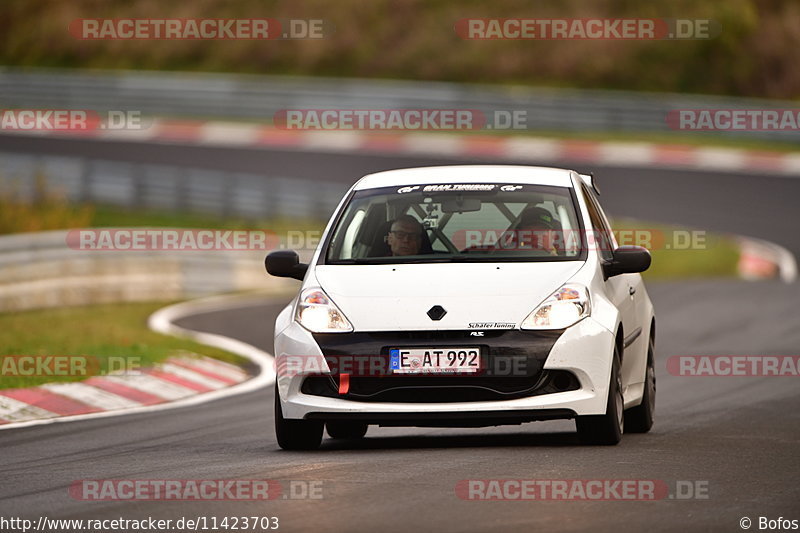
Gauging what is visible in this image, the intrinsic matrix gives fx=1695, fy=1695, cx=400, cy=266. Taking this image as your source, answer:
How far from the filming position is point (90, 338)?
1639cm

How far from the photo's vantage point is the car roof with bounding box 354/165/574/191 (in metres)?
10.2

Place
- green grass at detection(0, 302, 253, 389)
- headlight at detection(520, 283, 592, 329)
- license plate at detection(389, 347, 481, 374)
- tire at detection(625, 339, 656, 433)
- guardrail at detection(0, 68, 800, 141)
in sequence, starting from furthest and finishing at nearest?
guardrail at detection(0, 68, 800, 141) → green grass at detection(0, 302, 253, 389) → tire at detection(625, 339, 656, 433) → headlight at detection(520, 283, 592, 329) → license plate at detection(389, 347, 481, 374)

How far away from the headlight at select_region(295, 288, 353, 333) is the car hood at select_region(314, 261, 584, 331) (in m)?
0.04

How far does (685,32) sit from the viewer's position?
49031mm

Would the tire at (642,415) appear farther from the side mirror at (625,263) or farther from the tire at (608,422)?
the side mirror at (625,263)

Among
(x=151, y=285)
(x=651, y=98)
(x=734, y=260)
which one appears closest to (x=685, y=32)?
(x=651, y=98)

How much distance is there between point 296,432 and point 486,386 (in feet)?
3.81

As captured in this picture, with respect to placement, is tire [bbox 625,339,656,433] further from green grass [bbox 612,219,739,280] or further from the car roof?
green grass [bbox 612,219,739,280]

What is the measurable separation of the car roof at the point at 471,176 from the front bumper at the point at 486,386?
1.40 m

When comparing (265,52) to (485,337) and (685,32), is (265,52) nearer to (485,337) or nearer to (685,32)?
(685,32)

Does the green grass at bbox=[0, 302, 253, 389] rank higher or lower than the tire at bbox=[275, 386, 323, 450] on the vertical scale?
lower

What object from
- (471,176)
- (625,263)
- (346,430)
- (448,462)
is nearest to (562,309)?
(625,263)

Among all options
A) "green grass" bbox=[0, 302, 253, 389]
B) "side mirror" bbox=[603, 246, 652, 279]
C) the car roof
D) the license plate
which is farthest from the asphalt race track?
"green grass" bbox=[0, 302, 253, 389]

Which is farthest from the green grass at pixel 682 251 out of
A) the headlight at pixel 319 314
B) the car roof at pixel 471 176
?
the headlight at pixel 319 314
